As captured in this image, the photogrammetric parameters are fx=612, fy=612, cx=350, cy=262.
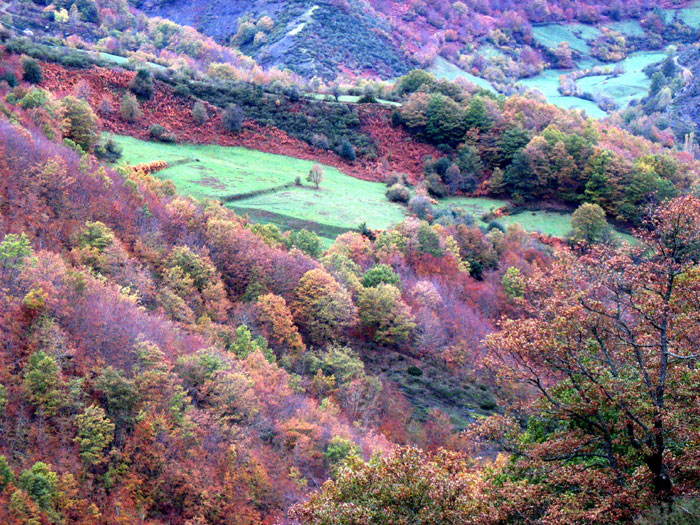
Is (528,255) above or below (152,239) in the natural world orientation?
below

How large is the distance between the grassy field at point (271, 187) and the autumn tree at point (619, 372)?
38.0m

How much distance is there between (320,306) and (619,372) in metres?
25.6

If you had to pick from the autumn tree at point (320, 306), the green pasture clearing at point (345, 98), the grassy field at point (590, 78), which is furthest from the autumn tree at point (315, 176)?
the grassy field at point (590, 78)

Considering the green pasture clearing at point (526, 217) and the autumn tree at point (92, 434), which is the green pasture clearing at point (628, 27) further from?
the autumn tree at point (92, 434)

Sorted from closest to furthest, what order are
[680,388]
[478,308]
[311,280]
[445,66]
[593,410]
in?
1. [680,388]
2. [593,410]
3. [311,280]
4. [478,308]
5. [445,66]

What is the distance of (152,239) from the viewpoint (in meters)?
35.4

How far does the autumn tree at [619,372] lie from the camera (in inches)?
470

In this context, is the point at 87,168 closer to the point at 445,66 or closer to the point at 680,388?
the point at 680,388

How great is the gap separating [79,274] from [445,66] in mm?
118212

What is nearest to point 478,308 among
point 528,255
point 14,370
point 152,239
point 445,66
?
point 528,255

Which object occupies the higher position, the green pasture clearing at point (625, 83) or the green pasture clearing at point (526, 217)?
the green pasture clearing at point (625, 83)

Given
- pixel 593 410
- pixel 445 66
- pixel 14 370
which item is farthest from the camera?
pixel 445 66

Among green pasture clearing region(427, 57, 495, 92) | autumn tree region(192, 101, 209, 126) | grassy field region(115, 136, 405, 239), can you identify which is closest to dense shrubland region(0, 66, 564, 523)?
grassy field region(115, 136, 405, 239)

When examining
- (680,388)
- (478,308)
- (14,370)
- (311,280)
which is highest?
(680,388)
